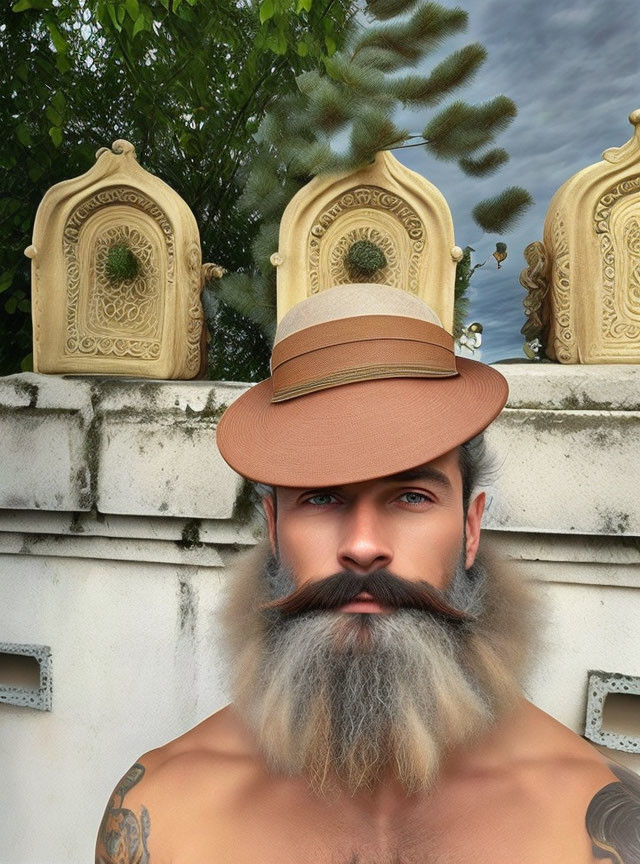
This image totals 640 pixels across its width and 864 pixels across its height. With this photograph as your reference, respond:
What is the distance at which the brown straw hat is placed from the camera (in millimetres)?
1203

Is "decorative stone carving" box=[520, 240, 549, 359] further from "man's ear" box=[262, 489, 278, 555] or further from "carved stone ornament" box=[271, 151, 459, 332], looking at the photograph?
"man's ear" box=[262, 489, 278, 555]

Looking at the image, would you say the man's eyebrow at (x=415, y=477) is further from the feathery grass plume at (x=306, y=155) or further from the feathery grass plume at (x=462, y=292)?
the feathery grass plume at (x=462, y=292)

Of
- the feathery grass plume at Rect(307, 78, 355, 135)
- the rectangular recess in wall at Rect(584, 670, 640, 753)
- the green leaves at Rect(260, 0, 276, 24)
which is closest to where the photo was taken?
the rectangular recess in wall at Rect(584, 670, 640, 753)

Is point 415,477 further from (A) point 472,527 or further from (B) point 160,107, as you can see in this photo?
(B) point 160,107

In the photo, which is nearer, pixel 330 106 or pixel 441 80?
pixel 330 106

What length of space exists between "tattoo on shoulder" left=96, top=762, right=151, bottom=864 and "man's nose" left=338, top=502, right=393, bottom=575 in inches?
27.2

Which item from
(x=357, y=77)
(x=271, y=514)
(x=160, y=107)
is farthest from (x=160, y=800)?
(x=160, y=107)

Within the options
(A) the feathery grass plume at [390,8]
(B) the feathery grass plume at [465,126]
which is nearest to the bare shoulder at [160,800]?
(B) the feathery grass plume at [465,126]

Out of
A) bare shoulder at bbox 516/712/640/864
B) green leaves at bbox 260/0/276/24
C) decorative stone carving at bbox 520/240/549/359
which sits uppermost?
green leaves at bbox 260/0/276/24

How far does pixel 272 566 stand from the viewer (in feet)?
4.91

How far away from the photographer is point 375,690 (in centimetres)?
120

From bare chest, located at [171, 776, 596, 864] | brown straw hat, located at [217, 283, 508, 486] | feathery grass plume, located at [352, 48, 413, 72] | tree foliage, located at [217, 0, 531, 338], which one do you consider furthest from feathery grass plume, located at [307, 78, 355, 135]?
bare chest, located at [171, 776, 596, 864]

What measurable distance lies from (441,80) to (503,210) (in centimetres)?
44

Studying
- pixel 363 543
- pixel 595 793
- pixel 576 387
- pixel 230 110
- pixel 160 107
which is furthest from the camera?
pixel 230 110
